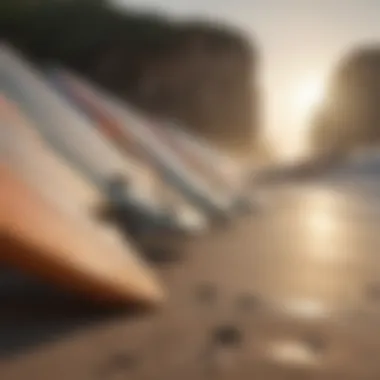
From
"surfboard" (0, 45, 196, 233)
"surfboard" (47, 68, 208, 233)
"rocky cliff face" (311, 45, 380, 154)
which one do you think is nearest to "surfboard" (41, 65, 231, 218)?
"surfboard" (47, 68, 208, 233)

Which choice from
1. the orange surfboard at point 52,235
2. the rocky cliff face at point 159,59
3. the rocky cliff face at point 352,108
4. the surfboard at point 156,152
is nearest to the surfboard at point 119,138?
the surfboard at point 156,152

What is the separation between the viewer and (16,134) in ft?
3.15

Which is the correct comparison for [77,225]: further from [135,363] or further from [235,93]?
[235,93]

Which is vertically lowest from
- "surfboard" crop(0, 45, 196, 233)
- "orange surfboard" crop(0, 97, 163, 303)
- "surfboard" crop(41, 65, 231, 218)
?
"orange surfboard" crop(0, 97, 163, 303)

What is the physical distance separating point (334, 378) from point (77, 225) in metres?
0.38

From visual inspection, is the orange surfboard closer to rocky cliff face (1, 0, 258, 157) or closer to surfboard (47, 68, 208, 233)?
surfboard (47, 68, 208, 233)

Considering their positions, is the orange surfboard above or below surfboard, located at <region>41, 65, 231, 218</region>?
below

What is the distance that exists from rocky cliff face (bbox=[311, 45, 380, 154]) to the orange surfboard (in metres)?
4.74

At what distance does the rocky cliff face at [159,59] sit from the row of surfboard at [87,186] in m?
2.46

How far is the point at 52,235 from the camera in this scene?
2.57 feet

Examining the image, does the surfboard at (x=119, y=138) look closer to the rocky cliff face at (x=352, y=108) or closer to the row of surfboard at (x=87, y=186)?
the row of surfboard at (x=87, y=186)

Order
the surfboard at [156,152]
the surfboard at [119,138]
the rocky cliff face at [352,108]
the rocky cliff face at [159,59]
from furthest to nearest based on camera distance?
the rocky cliff face at [352,108], the rocky cliff face at [159,59], the surfboard at [156,152], the surfboard at [119,138]

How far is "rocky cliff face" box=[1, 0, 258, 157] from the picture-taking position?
477 cm

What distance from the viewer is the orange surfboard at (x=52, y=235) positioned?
0.74 meters
